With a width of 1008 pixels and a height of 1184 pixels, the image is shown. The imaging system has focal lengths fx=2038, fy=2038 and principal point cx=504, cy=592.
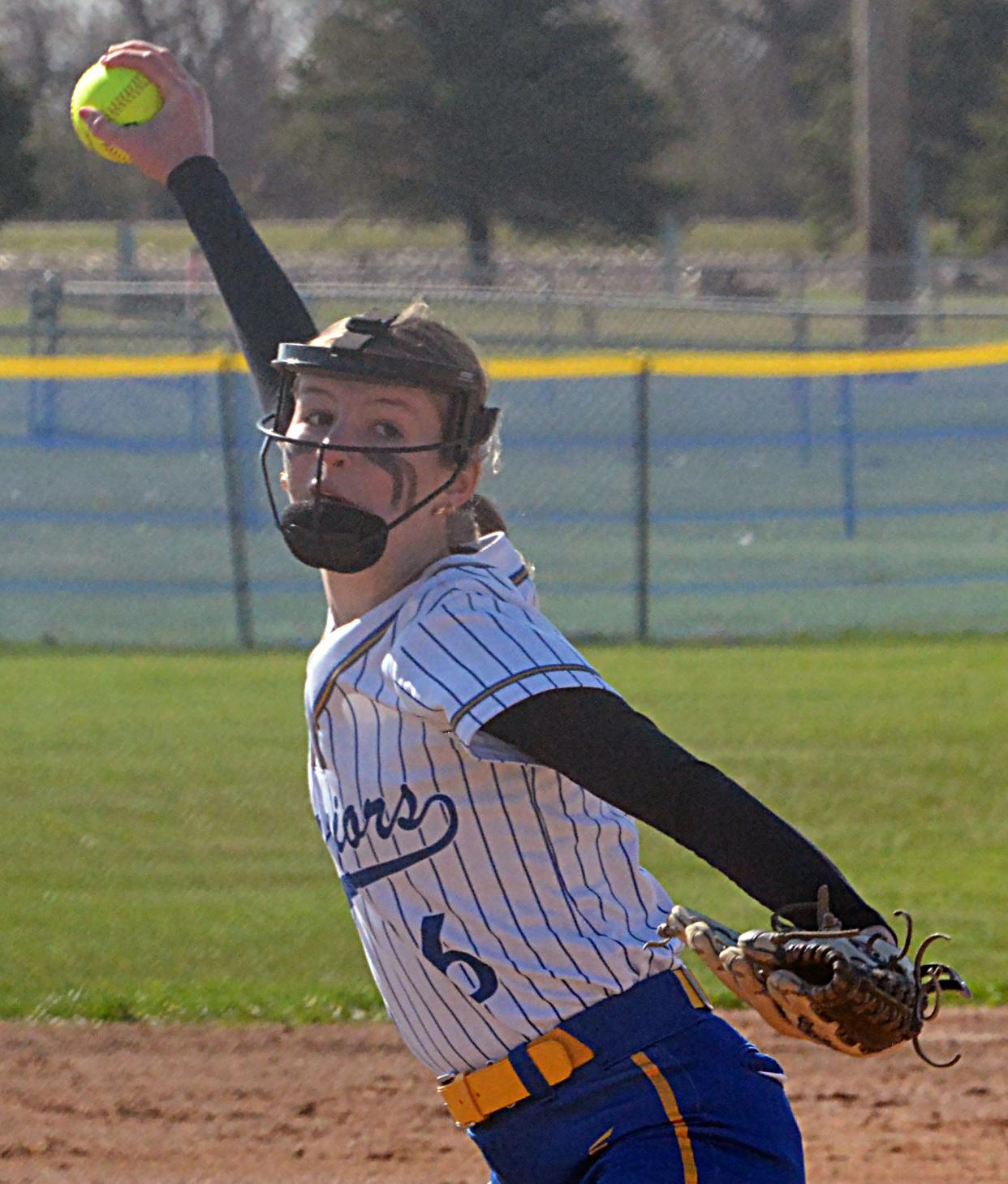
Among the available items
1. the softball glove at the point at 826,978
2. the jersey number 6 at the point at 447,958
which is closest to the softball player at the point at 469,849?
the jersey number 6 at the point at 447,958

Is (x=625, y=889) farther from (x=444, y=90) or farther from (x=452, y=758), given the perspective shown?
(x=444, y=90)

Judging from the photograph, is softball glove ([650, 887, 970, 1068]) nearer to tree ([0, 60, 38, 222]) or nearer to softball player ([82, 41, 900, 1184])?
softball player ([82, 41, 900, 1184])

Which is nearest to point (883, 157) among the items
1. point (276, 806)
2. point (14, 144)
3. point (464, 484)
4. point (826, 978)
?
point (14, 144)

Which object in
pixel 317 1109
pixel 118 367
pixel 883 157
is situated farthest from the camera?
pixel 883 157

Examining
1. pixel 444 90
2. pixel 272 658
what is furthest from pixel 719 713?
pixel 444 90

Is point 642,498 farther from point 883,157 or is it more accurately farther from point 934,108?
point 934,108

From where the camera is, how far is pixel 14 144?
2333cm

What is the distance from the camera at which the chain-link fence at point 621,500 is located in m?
11.9

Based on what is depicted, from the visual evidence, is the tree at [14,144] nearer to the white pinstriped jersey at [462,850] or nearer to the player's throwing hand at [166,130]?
the player's throwing hand at [166,130]

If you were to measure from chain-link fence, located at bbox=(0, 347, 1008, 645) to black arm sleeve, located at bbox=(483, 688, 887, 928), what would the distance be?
9.11 metres

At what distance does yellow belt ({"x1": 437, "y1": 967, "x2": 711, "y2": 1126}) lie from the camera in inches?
94.2

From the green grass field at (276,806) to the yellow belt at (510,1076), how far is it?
3.01 meters

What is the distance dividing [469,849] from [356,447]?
496 mm

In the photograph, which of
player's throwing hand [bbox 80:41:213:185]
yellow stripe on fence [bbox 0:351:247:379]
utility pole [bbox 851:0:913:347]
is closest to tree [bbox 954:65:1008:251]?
utility pole [bbox 851:0:913:347]
